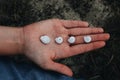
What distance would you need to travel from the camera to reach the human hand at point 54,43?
160cm

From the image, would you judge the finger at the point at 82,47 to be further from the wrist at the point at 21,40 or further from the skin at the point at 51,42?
the wrist at the point at 21,40

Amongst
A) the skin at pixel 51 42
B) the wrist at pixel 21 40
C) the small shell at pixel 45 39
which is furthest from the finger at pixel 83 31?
the wrist at pixel 21 40

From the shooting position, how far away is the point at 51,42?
1658 millimetres

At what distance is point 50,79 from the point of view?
154 centimetres

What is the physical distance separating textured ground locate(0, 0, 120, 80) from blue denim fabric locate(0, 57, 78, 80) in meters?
0.32

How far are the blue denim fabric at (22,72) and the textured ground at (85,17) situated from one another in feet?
1.05

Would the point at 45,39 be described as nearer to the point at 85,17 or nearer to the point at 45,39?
the point at 45,39

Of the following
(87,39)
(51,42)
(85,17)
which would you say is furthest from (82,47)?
(85,17)

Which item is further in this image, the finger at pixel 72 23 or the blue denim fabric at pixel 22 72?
the finger at pixel 72 23

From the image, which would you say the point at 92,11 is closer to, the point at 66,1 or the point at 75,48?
the point at 66,1

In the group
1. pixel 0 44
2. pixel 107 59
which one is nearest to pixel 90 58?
pixel 107 59

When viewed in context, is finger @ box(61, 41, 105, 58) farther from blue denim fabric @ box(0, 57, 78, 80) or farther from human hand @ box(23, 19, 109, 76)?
blue denim fabric @ box(0, 57, 78, 80)

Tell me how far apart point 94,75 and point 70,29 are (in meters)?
0.33

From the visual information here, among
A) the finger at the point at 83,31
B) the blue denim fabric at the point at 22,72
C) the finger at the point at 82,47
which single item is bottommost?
the blue denim fabric at the point at 22,72
